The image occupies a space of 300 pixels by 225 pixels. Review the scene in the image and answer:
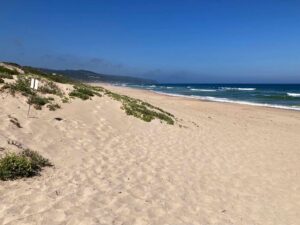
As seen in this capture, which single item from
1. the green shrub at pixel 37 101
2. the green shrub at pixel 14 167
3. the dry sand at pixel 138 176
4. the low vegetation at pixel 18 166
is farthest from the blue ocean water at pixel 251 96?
the green shrub at pixel 14 167

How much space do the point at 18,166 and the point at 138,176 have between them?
275cm

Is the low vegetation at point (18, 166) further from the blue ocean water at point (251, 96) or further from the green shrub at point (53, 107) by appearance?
the blue ocean water at point (251, 96)

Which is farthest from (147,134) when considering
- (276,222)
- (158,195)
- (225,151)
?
(276,222)

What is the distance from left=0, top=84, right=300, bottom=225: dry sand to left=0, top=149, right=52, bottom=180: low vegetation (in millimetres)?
166

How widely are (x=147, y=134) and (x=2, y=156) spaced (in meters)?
6.82

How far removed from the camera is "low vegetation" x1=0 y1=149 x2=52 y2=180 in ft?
21.5

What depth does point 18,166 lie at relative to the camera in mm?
6762

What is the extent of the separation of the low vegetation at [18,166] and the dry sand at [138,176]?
6.5 inches

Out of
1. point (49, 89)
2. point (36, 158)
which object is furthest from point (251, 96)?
point (36, 158)

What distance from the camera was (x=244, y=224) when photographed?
253 inches

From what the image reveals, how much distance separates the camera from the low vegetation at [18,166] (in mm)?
6558

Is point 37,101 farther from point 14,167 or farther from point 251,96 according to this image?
point 251,96

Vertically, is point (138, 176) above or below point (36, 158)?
below

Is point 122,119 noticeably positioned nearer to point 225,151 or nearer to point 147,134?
point 147,134
